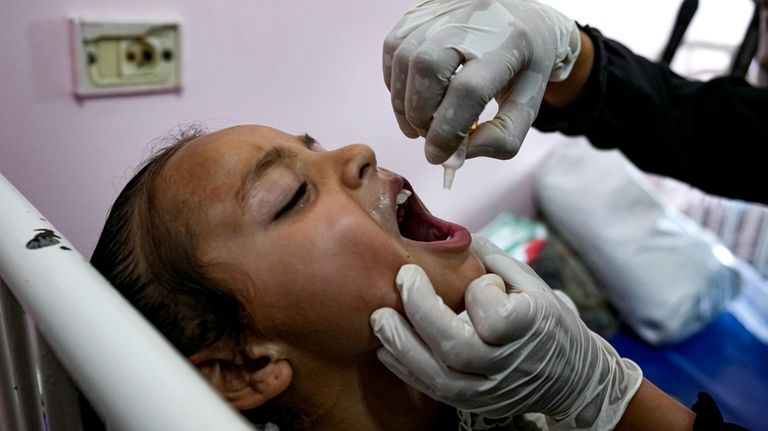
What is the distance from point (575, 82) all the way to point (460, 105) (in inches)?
23.1

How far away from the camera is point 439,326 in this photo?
72 centimetres

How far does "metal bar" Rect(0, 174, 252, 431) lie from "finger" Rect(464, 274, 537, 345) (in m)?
0.38

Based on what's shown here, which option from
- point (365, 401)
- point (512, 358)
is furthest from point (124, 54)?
point (512, 358)

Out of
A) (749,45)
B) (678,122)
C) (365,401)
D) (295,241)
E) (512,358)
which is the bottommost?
(365,401)

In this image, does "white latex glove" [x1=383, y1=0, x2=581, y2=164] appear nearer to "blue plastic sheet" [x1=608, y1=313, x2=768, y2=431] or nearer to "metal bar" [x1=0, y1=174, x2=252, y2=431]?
"metal bar" [x1=0, y1=174, x2=252, y2=431]

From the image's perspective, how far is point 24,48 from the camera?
107cm

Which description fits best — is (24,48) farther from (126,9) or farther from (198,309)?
(198,309)

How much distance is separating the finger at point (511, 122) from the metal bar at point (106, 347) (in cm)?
53

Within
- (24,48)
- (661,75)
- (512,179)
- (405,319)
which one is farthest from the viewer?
(512,179)

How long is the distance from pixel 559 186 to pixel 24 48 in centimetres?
182

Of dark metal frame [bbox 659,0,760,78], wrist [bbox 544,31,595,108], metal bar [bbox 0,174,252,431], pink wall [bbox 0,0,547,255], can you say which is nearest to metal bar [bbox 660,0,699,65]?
dark metal frame [bbox 659,0,760,78]

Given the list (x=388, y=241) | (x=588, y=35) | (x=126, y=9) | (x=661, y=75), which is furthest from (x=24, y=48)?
(x=661, y=75)

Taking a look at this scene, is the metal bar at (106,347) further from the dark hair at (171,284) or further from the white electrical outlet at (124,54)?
the white electrical outlet at (124,54)

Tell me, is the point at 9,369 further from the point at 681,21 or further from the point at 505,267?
the point at 681,21
